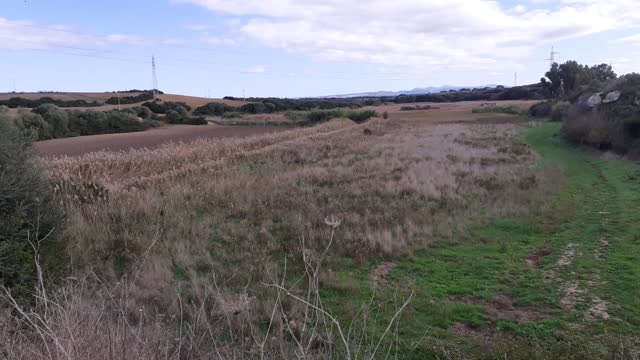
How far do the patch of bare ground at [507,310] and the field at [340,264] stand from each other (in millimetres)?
31

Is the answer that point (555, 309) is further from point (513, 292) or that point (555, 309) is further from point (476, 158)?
point (476, 158)

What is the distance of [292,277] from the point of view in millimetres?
8500

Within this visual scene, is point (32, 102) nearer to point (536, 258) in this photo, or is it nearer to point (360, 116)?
point (360, 116)

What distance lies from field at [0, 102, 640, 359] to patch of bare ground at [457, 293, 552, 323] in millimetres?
31

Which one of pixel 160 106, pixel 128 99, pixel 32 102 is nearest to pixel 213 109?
pixel 128 99

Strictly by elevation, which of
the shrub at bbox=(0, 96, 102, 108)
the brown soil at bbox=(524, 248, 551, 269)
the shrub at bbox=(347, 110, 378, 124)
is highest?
the shrub at bbox=(0, 96, 102, 108)

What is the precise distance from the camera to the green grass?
20.9ft

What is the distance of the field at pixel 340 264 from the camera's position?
4582 millimetres

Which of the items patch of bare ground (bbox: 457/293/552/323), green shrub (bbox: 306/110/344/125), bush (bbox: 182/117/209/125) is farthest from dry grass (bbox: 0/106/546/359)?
green shrub (bbox: 306/110/344/125)

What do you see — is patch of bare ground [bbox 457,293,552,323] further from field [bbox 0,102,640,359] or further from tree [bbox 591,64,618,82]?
tree [bbox 591,64,618,82]

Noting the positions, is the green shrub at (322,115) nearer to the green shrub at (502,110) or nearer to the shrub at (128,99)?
the green shrub at (502,110)

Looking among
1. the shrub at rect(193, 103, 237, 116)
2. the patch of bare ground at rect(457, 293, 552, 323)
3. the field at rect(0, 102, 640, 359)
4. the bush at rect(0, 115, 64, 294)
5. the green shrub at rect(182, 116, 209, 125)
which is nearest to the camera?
the field at rect(0, 102, 640, 359)

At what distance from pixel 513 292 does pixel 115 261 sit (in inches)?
260

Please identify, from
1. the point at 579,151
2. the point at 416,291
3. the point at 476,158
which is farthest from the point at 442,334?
the point at 579,151
